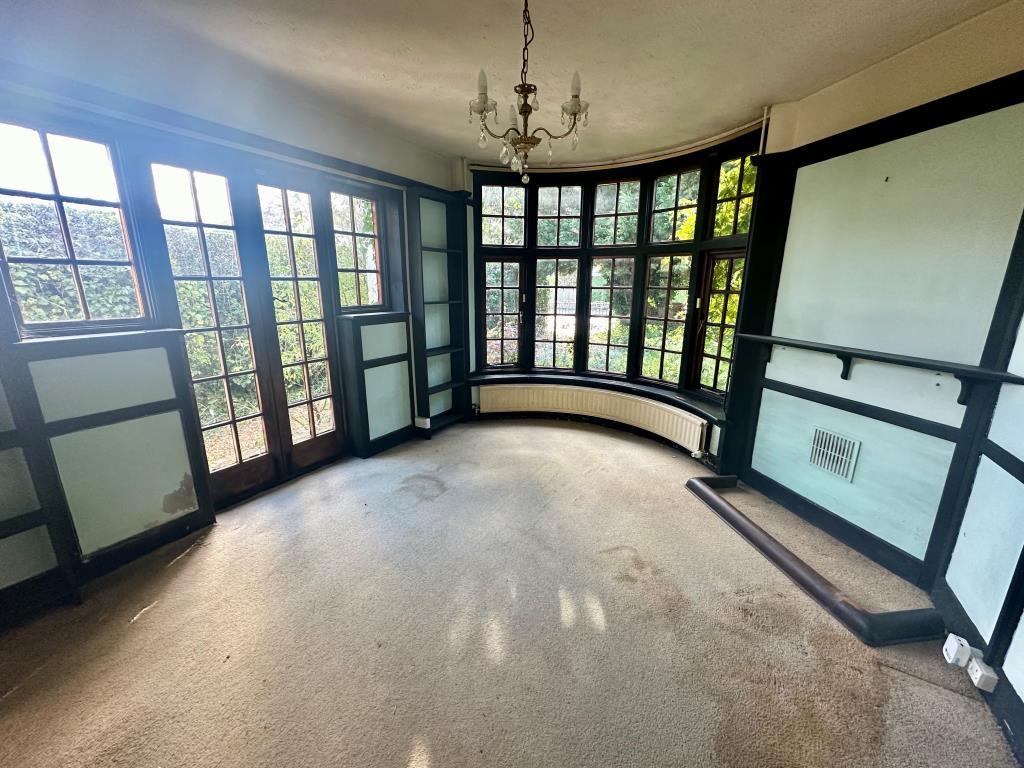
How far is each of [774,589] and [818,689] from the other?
618 mm

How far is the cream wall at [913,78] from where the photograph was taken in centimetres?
197

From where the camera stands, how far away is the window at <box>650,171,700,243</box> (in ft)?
13.6

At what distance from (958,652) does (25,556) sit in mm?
4552

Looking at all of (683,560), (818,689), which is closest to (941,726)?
(818,689)

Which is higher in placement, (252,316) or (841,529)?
(252,316)

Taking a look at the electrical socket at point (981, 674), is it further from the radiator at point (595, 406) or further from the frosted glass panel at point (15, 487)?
the frosted glass panel at point (15, 487)

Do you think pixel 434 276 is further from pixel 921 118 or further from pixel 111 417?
pixel 921 118

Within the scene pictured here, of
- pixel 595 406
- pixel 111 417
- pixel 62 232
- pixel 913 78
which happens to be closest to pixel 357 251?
pixel 62 232

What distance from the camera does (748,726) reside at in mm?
1623

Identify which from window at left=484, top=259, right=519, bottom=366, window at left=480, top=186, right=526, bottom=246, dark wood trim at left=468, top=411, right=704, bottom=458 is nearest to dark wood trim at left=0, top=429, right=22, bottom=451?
dark wood trim at left=468, top=411, right=704, bottom=458

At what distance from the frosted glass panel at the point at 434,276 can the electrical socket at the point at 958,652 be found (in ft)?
14.4

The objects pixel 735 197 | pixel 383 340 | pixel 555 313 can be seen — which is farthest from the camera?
pixel 555 313

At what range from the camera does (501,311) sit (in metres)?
5.23

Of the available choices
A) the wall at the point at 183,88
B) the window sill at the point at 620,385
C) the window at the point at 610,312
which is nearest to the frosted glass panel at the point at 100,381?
the wall at the point at 183,88
